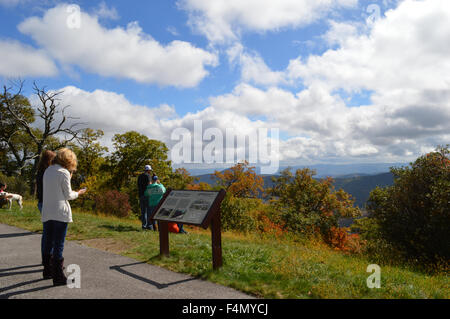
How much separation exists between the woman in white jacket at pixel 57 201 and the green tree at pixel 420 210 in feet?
51.3

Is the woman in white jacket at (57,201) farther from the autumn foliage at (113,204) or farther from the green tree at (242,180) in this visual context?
the green tree at (242,180)

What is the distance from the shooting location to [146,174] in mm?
10266

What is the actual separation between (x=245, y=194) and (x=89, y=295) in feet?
184

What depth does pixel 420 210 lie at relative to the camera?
1608cm

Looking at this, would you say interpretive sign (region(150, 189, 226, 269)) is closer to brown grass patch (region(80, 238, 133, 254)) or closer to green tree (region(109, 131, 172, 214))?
brown grass patch (region(80, 238, 133, 254))

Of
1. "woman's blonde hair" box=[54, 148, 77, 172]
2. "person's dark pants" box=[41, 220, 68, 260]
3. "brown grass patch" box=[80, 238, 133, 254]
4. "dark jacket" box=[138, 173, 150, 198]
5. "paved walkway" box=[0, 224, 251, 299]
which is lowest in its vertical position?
"brown grass patch" box=[80, 238, 133, 254]

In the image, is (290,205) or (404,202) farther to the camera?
(290,205)

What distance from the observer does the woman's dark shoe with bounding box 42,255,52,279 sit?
4621 mm

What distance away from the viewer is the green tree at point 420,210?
15.0 metres

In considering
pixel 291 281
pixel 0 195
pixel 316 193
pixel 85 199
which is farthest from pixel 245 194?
pixel 291 281

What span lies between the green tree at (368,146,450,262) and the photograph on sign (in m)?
13.5

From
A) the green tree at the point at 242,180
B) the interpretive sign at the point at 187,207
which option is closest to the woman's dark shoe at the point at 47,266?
the interpretive sign at the point at 187,207

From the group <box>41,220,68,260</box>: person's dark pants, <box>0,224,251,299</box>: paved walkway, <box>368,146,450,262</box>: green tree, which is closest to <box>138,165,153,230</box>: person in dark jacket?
<box>0,224,251,299</box>: paved walkway
